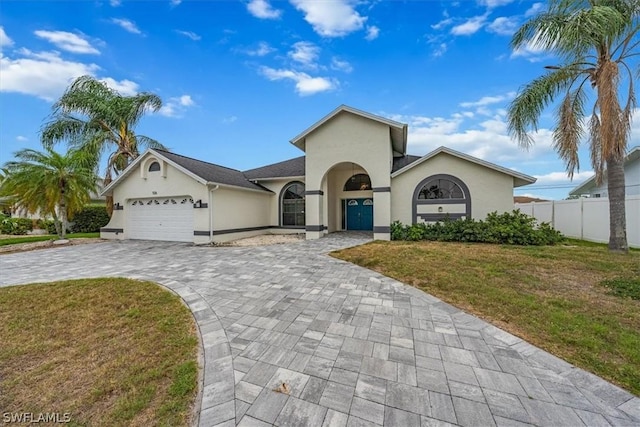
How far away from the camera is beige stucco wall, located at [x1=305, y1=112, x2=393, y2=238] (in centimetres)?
1197

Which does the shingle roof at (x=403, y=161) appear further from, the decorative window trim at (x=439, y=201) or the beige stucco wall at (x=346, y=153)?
the decorative window trim at (x=439, y=201)

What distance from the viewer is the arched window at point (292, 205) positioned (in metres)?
15.1

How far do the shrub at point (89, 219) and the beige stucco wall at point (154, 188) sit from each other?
6.08 metres

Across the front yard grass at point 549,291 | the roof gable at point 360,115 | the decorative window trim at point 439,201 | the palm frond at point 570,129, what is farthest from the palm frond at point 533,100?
the front yard grass at point 549,291

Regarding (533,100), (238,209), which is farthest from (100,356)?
(533,100)

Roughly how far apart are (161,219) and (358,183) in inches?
441

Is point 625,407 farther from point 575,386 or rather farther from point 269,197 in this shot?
point 269,197

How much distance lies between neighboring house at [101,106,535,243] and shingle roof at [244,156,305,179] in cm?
115

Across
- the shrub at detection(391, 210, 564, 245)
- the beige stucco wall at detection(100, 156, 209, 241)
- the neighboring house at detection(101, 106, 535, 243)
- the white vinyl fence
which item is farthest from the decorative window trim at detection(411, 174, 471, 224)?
the beige stucco wall at detection(100, 156, 209, 241)

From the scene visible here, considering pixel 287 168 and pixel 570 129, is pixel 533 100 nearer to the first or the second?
pixel 570 129

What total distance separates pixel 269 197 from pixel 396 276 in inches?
438

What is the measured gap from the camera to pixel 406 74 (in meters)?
12.4

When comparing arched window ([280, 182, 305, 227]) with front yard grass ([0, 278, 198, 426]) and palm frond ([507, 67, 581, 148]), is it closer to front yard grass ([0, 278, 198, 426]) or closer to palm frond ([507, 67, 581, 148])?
palm frond ([507, 67, 581, 148])

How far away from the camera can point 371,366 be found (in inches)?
104
